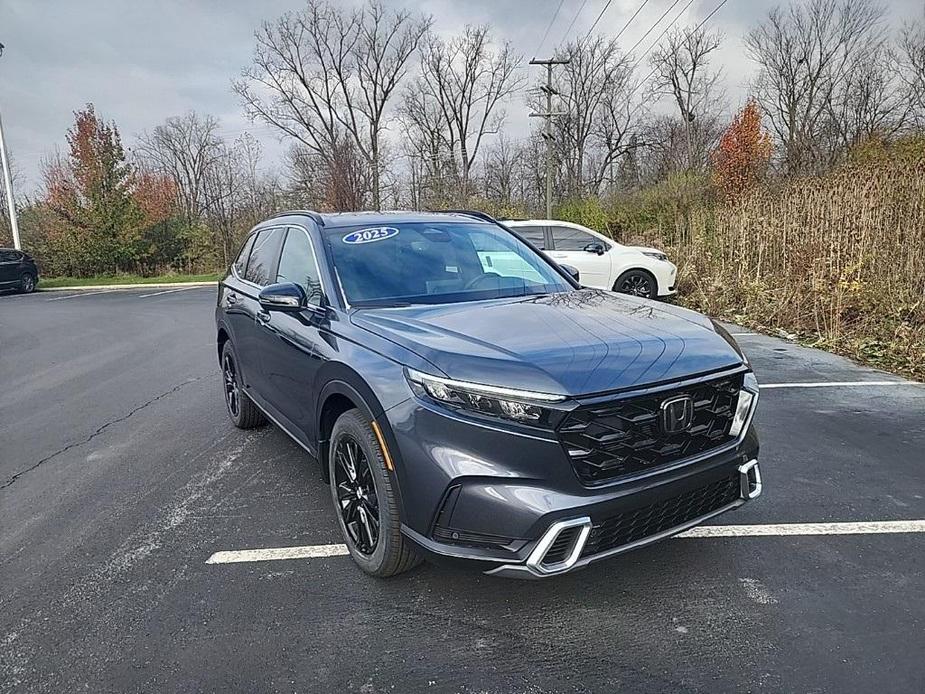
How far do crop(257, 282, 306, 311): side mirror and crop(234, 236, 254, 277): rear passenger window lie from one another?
5.95 ft

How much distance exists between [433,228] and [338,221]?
1.97ft

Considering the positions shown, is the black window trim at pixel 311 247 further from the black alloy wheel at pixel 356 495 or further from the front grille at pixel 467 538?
the front grille at pixel 467 538

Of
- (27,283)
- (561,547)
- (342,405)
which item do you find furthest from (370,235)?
(27,283)

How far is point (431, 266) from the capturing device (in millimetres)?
3605

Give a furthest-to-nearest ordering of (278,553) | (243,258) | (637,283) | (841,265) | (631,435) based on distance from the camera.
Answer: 1. (637,283)
2. (841,265)
3. (243,258)
4. (278,553)
5. (631,435)

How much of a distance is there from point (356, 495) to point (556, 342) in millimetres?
1223

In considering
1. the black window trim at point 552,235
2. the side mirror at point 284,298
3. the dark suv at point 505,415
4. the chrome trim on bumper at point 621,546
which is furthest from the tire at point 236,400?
the black window trim at point 552,235

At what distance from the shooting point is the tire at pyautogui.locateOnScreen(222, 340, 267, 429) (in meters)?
4.89

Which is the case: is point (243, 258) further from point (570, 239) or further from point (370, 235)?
point (570, 239)

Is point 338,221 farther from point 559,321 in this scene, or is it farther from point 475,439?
point 475,439

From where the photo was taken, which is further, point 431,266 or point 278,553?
point 431,266

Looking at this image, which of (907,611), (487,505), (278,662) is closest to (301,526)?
(278,662)

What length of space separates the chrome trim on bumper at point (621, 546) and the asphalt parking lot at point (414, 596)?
369mm

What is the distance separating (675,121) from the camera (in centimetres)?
4472
